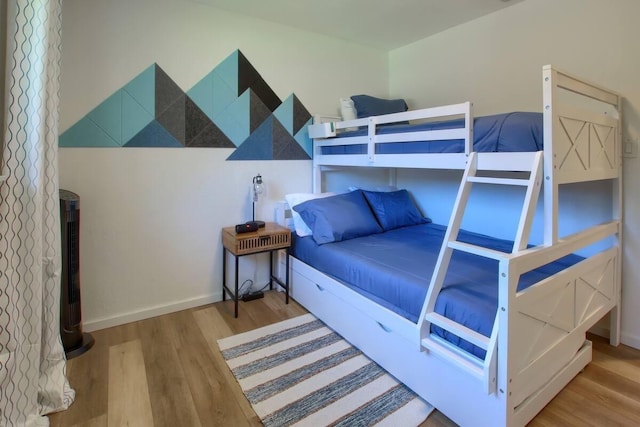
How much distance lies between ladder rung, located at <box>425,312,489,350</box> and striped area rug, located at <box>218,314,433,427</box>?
477 mm

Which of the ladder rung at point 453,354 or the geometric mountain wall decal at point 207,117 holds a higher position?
the geometric mountain wall decal at point 207,117

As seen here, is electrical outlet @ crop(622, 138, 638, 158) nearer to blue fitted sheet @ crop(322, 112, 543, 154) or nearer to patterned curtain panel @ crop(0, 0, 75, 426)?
blue fitted sheet @ crop(322, 112, 543, 154)

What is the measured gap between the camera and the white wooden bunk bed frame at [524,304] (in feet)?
4.43

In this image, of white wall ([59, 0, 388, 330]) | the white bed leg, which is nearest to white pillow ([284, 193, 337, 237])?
white wall ([59, 0, 388, 330])

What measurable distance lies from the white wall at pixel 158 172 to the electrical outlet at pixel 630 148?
2428mm

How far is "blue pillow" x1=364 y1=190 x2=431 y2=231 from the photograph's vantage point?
2943 millimetres

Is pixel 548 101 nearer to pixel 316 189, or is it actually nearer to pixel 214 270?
pixel 316 189

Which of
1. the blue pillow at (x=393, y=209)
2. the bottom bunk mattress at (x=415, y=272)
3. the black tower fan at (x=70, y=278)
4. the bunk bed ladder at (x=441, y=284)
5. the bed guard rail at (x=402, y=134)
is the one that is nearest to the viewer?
the bunk bed ladder at (x=441, y=284)

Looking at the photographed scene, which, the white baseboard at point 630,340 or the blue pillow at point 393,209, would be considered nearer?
the white baseboard at point 630,340

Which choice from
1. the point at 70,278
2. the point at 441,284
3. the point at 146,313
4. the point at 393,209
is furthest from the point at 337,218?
the point at 70,278

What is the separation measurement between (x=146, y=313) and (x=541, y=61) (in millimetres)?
3552

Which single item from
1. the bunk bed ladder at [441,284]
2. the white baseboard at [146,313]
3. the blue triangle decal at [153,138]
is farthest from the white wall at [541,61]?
the blue triangle decal at [153,138]

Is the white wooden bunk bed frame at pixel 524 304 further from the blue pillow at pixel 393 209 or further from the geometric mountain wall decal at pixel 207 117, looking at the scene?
the geometric mountain wall decal at pixel 207 117

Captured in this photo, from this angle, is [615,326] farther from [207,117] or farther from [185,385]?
[207,117]
